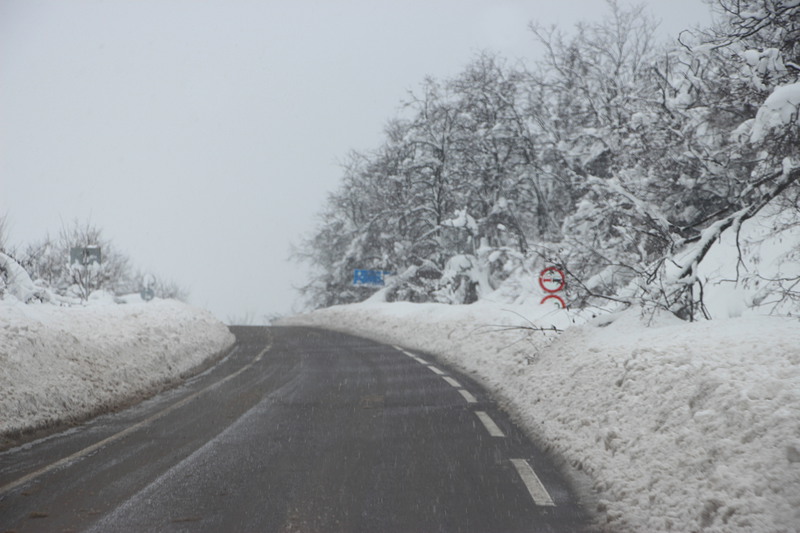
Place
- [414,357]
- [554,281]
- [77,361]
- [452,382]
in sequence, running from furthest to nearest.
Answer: [414,357]
[452,382]
[77,361]
[554,281]

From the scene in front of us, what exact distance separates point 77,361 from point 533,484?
736 centimetres

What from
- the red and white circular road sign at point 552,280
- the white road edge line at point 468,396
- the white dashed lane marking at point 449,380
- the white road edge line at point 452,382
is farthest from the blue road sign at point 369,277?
the white road edge line at point 468,396

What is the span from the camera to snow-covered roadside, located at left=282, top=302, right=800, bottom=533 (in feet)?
13.1

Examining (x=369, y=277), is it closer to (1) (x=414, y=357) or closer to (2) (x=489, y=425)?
(1) (x=414, y=357)

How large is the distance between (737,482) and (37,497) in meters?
5.12

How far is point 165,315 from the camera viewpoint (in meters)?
16.1

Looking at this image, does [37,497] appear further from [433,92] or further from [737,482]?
[433,92]

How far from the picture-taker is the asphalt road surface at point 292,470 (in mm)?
4520

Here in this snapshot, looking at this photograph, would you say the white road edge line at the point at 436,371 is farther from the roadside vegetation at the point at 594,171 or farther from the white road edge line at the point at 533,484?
the white road edge line at the point at 533,484

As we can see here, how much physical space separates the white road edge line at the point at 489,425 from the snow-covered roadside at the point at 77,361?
523 cm

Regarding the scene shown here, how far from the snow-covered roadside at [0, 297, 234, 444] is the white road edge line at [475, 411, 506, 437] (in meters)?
5.23

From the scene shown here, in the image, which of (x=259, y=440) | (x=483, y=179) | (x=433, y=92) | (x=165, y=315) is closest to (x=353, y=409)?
(x=259, y=440)

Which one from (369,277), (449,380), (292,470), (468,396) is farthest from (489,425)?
(369,277)

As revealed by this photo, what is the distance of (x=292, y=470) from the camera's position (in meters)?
5.75
